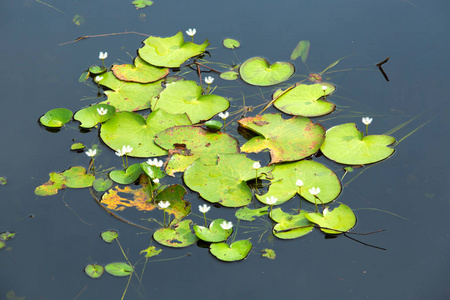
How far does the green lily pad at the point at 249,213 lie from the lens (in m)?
3.32

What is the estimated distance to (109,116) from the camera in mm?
4090

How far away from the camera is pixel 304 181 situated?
3.53 meters

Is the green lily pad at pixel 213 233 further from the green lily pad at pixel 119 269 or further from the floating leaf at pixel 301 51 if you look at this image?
the floating leaf at pixel 301 51

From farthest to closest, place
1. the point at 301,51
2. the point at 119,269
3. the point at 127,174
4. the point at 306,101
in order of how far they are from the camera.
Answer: the point at 301,51, the point at 306,101, the point at 127,174, the point at 119,269

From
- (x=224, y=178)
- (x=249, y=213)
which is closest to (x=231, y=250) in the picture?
(x=249, y=213)

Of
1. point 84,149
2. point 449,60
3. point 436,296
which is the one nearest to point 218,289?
point 436,296

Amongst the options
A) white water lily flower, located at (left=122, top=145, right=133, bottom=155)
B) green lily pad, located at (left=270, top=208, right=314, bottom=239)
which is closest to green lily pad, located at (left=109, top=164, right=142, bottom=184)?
white water lily flower, located at (left=122, top=145, right=133, bottom=155)

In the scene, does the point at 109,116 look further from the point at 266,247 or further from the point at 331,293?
the point at 331,293

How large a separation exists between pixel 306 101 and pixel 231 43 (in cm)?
111

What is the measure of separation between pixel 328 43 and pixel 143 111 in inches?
78.1

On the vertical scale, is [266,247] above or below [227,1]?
below

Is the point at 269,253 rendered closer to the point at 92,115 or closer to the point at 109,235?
the point at 109,235

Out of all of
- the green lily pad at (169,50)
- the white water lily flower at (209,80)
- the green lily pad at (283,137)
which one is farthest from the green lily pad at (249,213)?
the green lily pad at (169,50)

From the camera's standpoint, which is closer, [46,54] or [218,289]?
[218,289]
